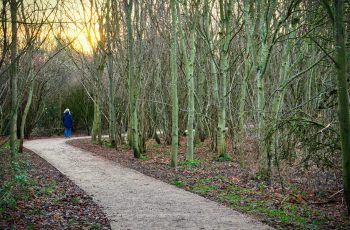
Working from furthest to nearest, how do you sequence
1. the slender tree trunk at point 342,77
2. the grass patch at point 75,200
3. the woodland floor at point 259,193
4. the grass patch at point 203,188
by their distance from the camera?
the grass patch at point 203,188 < the grass patch at point 75,200 < the woodland floor at point 259,193 < the slender tree trunk at point 342,77

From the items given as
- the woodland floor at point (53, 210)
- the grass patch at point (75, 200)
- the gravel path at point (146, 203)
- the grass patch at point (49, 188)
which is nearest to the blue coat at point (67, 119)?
the gravel path at point (146, 203)

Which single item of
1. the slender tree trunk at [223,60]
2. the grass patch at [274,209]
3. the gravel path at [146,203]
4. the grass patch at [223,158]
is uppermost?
the slender tree trunk at [223,60]

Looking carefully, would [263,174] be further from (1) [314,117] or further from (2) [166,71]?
(2) [166,71]

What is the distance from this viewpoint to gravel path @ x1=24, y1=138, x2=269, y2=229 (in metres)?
6.58

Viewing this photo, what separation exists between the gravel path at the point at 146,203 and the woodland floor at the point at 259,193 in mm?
Result: 460

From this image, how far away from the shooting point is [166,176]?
1181cm

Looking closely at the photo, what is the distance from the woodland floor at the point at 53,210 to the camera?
6.57m

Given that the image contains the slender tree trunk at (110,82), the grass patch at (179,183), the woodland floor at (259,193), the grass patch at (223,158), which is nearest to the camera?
the woodland floor at (259,193)

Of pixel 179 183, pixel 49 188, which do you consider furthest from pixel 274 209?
pixel 49 188

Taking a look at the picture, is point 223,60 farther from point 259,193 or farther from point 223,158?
point 259,193

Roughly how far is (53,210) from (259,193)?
4.58 metres

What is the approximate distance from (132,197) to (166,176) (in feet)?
10.4

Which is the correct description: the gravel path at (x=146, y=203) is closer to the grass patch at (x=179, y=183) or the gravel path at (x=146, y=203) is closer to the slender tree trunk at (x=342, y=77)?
the grass patch at (x=179, y=183)

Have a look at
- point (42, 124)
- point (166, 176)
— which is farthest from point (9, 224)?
point (42, 124)
